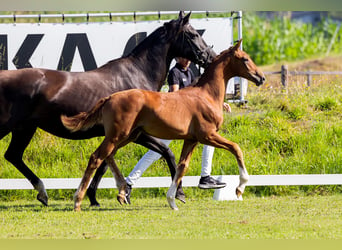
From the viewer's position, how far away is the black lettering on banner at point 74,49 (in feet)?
40.4

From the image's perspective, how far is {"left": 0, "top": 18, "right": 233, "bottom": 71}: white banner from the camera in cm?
1223

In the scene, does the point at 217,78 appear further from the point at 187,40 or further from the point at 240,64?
the point at 187,40

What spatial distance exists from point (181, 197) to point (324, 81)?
6.97m

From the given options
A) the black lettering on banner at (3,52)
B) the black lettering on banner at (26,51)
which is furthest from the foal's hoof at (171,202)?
the black lettering on banner at (3,52)

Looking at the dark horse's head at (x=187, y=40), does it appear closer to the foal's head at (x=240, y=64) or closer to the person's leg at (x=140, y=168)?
the foal's head at (x=240, y=64)

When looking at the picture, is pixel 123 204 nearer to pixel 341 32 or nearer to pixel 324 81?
pixel 324 81

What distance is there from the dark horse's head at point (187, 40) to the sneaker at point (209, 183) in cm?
142

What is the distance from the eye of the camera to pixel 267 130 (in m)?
11.3

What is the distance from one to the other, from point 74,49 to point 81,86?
458cm

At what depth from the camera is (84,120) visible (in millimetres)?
7449

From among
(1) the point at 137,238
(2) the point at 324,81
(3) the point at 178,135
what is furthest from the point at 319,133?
(1) the point at 137,238

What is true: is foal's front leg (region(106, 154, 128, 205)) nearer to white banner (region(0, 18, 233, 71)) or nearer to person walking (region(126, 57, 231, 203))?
person walking (region(126, 57, 231, 203))

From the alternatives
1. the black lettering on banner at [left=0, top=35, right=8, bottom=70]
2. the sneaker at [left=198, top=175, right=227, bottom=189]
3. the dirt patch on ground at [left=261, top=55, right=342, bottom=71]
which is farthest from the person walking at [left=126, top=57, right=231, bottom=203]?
the dirt patch on ground at [left=261, top=55, right=342, bottom=71]

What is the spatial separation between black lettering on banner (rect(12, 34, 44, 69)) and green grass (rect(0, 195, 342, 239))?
156 inches
